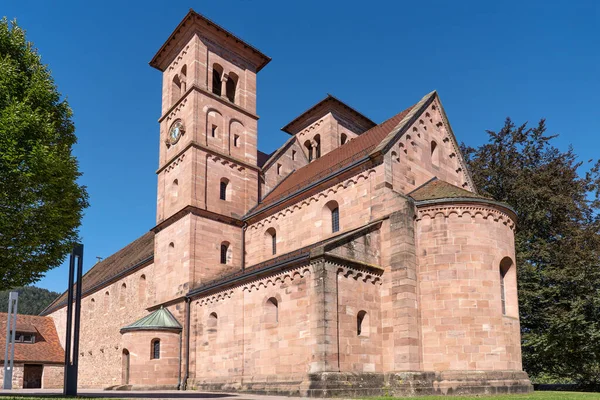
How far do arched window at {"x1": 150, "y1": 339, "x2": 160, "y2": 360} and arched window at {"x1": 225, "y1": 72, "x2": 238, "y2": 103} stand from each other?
14.9 m

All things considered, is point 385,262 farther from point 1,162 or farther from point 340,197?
point 1,162

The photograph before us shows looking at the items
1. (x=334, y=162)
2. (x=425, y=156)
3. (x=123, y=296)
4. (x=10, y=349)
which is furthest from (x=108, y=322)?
(x=425, y=156)

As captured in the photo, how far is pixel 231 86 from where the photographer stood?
34.3 metres

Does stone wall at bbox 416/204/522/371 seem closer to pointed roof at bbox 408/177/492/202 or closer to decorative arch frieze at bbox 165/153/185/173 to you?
pointed roof at bbox 408/177/492/202

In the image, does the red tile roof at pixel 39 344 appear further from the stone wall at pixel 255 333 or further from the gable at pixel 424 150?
the gable at pixel 424 150

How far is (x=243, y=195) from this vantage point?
31.5m

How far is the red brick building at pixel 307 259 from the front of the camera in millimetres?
19734

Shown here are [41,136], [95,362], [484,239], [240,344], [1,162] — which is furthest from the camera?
[95,362]

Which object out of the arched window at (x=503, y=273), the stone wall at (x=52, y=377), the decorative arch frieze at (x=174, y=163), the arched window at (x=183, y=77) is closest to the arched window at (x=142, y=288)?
the decorative arch frieze at (x=174, y=163)

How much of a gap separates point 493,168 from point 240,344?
2106cm

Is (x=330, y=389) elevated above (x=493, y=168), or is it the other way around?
(x=493, y=168)

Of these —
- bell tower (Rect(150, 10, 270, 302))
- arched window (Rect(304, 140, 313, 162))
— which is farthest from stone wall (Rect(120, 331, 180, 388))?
arched window (Rect(304, 140, 313, 162))

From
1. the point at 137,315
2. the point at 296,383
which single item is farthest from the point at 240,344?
the point at 137,315

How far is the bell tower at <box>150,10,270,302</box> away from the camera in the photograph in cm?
2912
